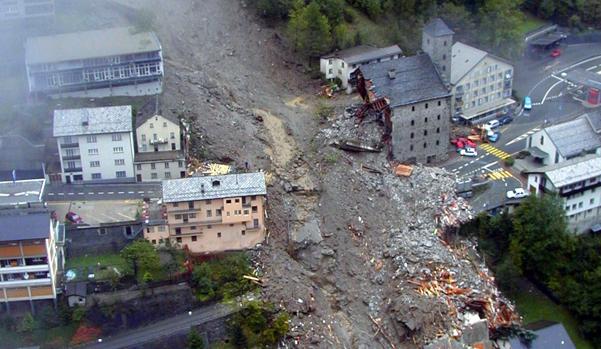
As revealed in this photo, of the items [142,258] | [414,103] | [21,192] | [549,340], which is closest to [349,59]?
[414,103]

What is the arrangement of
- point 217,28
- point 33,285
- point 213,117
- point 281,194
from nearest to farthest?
point 33,285, point 281,194, point 213,117, point 217,28

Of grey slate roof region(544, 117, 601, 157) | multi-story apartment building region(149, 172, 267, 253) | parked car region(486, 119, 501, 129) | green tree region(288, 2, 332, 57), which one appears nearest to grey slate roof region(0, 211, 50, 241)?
multi-story apartment building region(149, 172, 267, 253)

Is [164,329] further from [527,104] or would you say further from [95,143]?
[527,104]

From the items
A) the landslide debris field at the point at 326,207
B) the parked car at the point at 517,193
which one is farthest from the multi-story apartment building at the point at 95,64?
the parked car at the point at 517,193

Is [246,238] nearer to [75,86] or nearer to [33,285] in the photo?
[33,285]

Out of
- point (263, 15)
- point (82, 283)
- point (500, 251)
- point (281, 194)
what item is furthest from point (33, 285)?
point (263, 15)

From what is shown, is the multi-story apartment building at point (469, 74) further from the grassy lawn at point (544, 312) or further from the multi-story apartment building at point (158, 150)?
the multi-story apartment building at point (158, 150)
